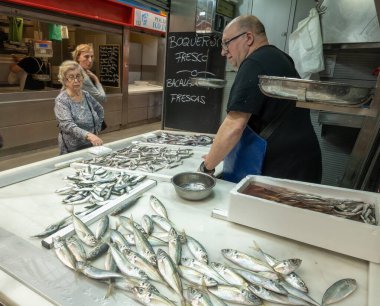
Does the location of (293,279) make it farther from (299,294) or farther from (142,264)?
(142,264)

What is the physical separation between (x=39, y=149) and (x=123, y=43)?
3400mm

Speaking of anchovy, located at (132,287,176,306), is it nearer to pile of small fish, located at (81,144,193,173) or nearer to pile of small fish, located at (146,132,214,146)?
pile of small fish, located at (81,144,193,173)

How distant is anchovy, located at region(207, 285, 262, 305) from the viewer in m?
0.99

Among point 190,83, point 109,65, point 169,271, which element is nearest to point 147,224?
point 169,271

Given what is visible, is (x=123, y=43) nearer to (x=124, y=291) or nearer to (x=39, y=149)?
(x=39, y=149)

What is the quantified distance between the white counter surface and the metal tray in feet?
2.23

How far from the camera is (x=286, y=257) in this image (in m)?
1.27

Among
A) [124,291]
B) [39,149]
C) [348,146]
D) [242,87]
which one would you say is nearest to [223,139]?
[242,87]

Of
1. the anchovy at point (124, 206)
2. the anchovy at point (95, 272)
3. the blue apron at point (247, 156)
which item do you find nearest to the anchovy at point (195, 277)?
the anchovy at point (95, 272)

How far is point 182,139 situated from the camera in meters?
3.37

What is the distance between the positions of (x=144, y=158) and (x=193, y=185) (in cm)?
80

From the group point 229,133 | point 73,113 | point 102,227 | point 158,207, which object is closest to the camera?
point 102,227

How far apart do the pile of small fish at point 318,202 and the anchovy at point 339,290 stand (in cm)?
33

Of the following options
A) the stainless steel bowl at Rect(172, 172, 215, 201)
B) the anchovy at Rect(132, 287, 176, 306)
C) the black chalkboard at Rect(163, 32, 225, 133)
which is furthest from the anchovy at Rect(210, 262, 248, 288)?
the black chalkboard at Rect(163, 32, 225, 133)
